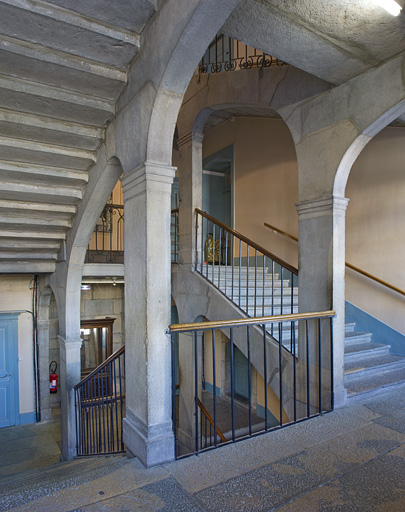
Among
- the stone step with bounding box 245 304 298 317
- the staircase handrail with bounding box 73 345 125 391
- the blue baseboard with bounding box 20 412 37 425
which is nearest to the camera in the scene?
the staircase handrail with bounding box 73 345 125 391

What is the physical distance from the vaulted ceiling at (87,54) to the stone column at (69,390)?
2.29 meters

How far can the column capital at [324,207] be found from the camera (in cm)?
316

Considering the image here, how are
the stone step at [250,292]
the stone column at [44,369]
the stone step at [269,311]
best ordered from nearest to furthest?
the stone step at [269,311] → the stone step at [250,292] → the stone column at [44,369]

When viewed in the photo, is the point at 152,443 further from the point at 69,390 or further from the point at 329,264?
the point at 69,390

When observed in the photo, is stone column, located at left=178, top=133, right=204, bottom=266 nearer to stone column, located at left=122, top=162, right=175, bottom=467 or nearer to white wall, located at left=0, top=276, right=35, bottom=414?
stone column, located at left=122, top=162, right=175, bottom=467

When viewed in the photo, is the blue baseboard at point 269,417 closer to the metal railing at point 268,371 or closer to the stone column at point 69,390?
the metal railing at point 268,371

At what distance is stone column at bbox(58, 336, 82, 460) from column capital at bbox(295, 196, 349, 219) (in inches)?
137

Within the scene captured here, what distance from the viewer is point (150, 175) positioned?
238cm

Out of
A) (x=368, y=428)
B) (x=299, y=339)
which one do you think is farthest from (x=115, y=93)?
(x=368, y=428)

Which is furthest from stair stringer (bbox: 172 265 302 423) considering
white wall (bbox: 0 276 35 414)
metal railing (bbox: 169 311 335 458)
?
white wall (bbox: 0 276 35 414)

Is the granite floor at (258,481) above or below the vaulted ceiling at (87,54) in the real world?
below

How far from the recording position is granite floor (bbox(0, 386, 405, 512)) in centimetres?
182

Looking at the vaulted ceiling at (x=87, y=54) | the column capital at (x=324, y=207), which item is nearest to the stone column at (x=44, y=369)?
the vaulted ceiling at (x=87, y=54)

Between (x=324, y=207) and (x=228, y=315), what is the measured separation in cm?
162
